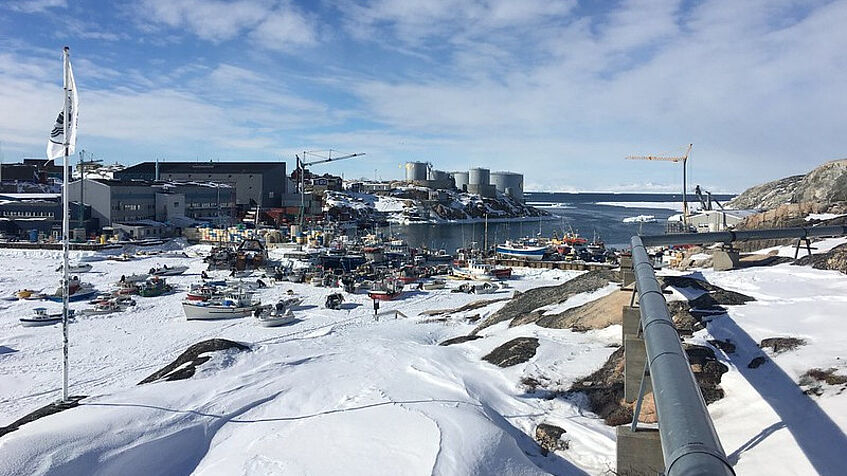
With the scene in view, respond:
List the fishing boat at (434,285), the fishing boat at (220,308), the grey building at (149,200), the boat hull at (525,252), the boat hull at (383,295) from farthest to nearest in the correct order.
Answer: the grey building at (149,200) < the boat hull at (525,252) < the fishing boat at (434,285) < the boat hull at (383,295) < the fishing boat at (220,308)

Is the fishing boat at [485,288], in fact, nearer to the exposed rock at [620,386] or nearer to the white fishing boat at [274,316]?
the white fishing boat at [274,316]

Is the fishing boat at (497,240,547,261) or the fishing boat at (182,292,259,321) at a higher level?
the fishing boat at (497,240,547,261)

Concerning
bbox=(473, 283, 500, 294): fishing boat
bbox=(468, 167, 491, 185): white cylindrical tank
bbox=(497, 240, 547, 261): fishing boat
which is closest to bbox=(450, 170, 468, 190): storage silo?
bbox=(468, 167, 491, 185): white cylindrical tank

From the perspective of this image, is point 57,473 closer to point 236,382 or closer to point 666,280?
point 236,382

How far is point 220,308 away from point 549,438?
2249 cm

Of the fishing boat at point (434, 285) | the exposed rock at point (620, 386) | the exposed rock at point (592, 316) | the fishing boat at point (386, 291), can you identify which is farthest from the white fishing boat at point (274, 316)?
the exposed rock at point (620, 386)

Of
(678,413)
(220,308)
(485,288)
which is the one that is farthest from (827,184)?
(678,413)

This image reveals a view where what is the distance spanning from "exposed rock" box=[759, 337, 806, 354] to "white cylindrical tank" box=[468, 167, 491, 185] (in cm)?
17021

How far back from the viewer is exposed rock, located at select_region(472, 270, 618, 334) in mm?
23562

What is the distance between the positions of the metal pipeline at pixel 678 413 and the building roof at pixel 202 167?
335ft

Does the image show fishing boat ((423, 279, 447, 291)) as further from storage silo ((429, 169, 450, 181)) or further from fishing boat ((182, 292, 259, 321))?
storage silo ((429, 169, 450, 181))

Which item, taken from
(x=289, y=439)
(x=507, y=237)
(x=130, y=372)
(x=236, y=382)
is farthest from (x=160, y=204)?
(x=289, y=439)

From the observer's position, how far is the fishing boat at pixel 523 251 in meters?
58.4

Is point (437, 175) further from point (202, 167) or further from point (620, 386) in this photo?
point (620, 386)
